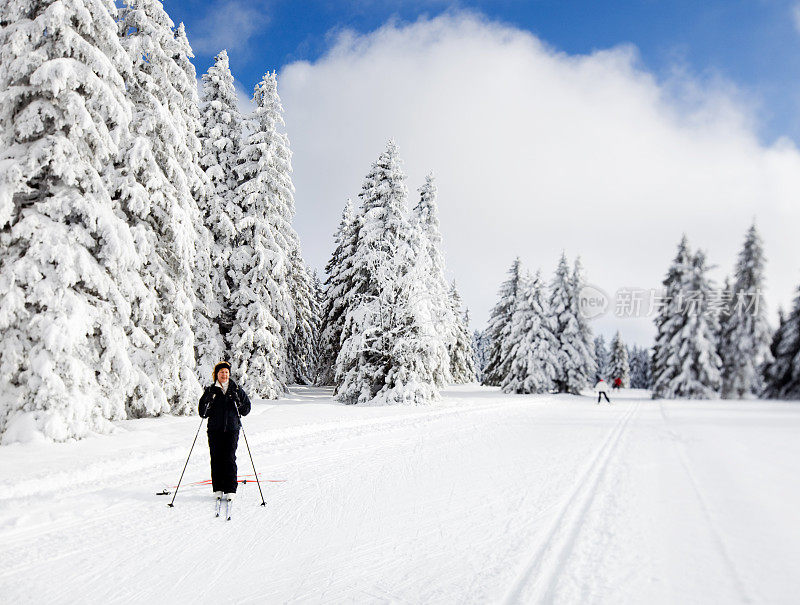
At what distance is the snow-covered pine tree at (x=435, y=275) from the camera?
2537 centimetres

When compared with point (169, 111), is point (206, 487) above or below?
below

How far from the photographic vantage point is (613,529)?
213 inches

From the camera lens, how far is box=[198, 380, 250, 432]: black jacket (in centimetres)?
647

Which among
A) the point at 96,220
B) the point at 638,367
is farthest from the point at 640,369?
the point at 96,220

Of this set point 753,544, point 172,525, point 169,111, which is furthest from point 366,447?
point 169,111

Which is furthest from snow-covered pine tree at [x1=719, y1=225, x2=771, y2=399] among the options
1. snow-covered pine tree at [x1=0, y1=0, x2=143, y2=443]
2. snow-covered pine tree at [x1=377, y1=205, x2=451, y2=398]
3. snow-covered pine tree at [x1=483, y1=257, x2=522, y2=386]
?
snow-covered pine tree at [x1=0, y1=0, x2=143, y2=443]

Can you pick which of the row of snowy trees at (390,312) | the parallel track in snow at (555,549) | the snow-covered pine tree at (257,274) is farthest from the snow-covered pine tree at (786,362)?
the snow-covered pine tree at (257,274)

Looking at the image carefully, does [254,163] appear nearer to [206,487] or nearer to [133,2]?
[133,2]

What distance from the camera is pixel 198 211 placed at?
17.1 metres

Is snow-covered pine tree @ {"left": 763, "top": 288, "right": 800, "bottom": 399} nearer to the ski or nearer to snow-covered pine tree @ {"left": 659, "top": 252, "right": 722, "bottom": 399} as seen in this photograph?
snow-covered pine tree @ {"left": 659, "top": 252, "right": 722, "bottom": 399}

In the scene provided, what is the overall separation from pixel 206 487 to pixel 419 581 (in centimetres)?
444

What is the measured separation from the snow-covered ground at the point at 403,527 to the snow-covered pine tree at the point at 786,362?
95.2 ft

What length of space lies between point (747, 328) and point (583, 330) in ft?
43.0

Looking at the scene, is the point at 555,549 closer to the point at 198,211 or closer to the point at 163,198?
the point at 163,198
